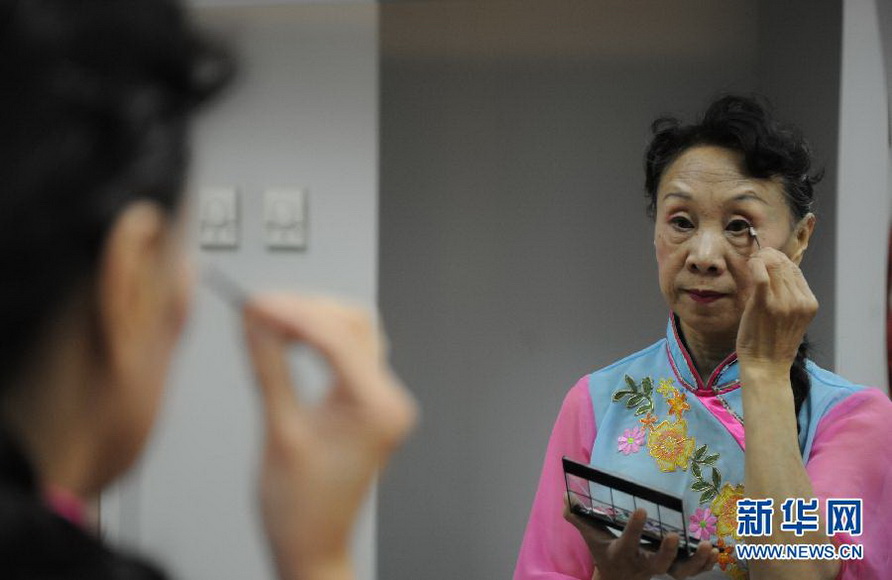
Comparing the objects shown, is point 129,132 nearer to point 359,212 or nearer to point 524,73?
point 359,212

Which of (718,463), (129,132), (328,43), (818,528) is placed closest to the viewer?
(129,132)

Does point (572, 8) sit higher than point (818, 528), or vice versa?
point (572, 8)

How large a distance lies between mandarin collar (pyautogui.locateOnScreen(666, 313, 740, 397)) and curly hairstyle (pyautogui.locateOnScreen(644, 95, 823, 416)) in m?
0.07

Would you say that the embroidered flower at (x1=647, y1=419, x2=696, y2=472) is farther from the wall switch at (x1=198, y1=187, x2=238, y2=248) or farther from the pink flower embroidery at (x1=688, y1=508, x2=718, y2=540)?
the wall switch at (x1=198, y1=187, x2=238, y2=248)

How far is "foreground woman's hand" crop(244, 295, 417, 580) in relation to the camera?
417 mm

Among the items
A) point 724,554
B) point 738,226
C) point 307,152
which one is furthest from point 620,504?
point 307,152

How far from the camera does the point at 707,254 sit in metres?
1.17

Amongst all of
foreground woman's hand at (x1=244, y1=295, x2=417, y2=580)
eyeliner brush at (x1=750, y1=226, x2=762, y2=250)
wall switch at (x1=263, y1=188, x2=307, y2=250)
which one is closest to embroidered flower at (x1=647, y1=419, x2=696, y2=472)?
eyeliner brush at (x1=750, y1=226, x2=762, y2=250)

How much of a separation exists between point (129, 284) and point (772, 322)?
86 cm

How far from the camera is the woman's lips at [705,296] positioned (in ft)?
3.90

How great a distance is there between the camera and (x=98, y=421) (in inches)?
16.1

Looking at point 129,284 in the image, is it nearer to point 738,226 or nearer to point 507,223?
point 738,226

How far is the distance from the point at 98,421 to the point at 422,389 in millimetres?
1736

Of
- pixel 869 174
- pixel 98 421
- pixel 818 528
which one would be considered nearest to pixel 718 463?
pixel 818 528
